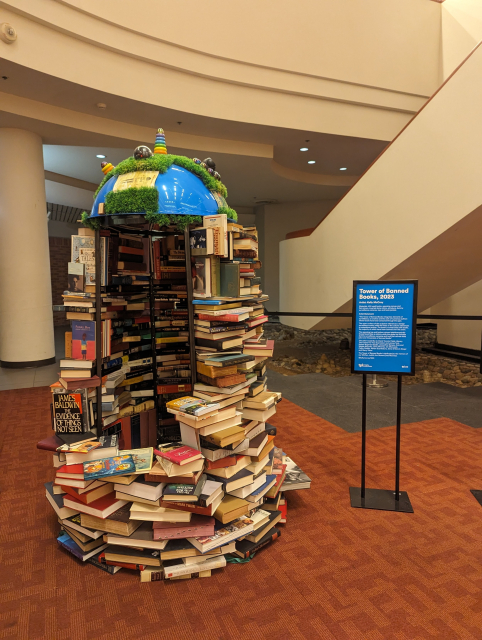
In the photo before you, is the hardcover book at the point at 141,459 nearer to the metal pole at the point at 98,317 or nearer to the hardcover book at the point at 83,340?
the metal pole at the point at 98,317

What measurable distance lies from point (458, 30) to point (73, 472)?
9338 mm

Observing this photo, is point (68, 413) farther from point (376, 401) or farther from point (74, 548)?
point (376, 401)

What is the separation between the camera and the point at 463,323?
7.16m

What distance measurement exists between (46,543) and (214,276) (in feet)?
5.66

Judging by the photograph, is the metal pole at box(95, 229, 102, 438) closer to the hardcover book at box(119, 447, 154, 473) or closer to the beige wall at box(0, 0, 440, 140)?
the hardcover book at box(119, 447, 154, 473)

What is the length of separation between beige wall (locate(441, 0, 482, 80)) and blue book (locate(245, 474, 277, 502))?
26.2ft

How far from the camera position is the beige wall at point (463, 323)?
22.5 feet

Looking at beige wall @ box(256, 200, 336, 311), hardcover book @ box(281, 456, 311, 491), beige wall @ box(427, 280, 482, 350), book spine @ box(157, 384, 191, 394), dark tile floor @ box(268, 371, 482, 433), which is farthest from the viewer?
beige wall @ box(256, 200, 336, 311)

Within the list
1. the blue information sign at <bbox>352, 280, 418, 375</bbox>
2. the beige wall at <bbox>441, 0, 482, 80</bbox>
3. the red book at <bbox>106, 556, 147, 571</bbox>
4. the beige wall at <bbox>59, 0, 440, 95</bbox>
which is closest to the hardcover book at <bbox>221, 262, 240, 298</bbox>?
the blue information sign at <bbox>352, 280, 418, 375</bbox>

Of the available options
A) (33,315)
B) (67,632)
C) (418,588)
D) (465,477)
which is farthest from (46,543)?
(33,315)

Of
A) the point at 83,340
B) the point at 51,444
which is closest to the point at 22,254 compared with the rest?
the point at 83,340

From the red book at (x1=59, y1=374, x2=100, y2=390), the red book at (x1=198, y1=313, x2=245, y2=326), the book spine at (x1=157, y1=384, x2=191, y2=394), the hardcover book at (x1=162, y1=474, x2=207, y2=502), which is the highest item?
the red book at (x1=198, y1=313, x2=245, y2=326)

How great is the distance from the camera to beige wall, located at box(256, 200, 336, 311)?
44.1 ft

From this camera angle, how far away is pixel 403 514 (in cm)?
250
